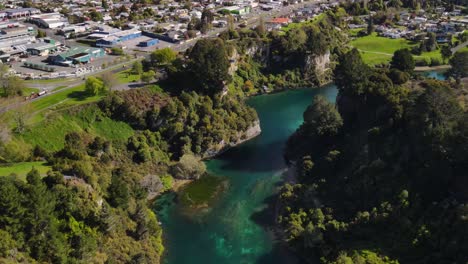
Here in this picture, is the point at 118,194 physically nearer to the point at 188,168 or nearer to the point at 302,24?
the point at 188,168

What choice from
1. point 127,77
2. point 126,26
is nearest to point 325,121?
point 127,77

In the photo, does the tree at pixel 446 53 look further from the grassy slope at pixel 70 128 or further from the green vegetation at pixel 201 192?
the grassy slope at pixel 70 128

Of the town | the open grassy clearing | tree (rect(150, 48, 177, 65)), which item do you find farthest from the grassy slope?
tree (rect(150, 48, 177, 65))

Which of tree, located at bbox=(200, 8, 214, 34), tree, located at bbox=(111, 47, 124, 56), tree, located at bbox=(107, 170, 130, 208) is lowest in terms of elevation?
tree, located at bbox=(107, 170, 130, 208)

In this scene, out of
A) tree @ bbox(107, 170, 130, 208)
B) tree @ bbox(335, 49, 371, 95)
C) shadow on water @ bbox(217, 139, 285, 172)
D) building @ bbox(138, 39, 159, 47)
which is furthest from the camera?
building @ bbox(138, 39, 159, 47)

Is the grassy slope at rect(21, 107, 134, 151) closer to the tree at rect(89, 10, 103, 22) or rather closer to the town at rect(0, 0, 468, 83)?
the town at rect(0, 0, 468, 83)

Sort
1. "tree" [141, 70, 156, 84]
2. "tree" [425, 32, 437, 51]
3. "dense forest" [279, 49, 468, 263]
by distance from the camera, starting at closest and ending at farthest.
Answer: "dense forest" [279, 49, 468, 263] < "tree" [141, 70, 156, 84] < "tree" [425, 32, 437, 51]

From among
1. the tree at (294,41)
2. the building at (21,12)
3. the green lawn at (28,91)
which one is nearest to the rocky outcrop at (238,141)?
the green lawn at (28,91)
